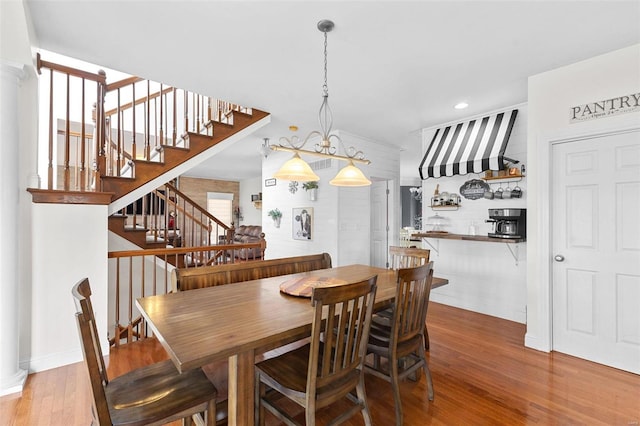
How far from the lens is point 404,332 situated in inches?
85.2

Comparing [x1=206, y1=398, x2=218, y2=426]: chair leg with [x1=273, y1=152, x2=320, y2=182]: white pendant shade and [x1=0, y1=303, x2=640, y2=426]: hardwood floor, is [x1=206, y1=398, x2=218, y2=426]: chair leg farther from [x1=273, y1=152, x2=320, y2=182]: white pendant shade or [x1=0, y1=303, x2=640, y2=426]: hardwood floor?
[x1=273, y1=152, x2=320, y2=182]: white pendant shade

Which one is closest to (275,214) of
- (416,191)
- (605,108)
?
(605,108)

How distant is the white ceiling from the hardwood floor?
115 inches

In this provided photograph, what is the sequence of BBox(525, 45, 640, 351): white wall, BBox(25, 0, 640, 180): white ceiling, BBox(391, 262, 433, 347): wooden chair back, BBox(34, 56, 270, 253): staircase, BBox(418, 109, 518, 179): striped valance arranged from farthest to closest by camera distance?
BBox(418, 109, 518, 179): striped valance < BBox(34, 56, 270, 253): staircase < BBox(525, 45, 640, 351): white wall < BBox(25, 0, 640, 180): white ceiling < BBox(391, 262, 433, 347): wooden chair back

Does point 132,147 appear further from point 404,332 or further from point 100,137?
point 404,332

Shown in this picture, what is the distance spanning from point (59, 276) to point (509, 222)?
4.93 metres

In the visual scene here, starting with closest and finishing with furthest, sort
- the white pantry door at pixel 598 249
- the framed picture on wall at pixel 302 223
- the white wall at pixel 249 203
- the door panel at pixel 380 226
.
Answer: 1. the white pantry door at pixel 598 249
2. the framed picture on wall at pixel 302 223
3. the door panel at pixel 380 226
4. the white wall at pixel 249 203

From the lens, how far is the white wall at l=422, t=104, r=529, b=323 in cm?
395

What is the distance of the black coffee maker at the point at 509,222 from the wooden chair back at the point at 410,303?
6.98 feet

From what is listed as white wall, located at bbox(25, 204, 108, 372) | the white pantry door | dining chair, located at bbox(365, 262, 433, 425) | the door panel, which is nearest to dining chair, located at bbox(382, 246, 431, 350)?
dining chair, located at bbox(365, 262, 433, 425)

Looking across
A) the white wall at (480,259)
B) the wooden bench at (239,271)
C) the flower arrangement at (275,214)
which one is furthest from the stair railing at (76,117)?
the white wall at (480,259)

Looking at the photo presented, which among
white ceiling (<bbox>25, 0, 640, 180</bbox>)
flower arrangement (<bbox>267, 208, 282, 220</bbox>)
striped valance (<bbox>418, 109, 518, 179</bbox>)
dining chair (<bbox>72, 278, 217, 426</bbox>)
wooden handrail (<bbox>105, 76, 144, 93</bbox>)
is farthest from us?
flower arrangement (<bbox>267, 208, 282, 220</bbox>)

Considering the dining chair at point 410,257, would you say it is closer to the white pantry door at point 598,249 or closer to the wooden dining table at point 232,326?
the wooden dining table at point 232,326

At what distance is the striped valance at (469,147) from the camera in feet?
12.9
